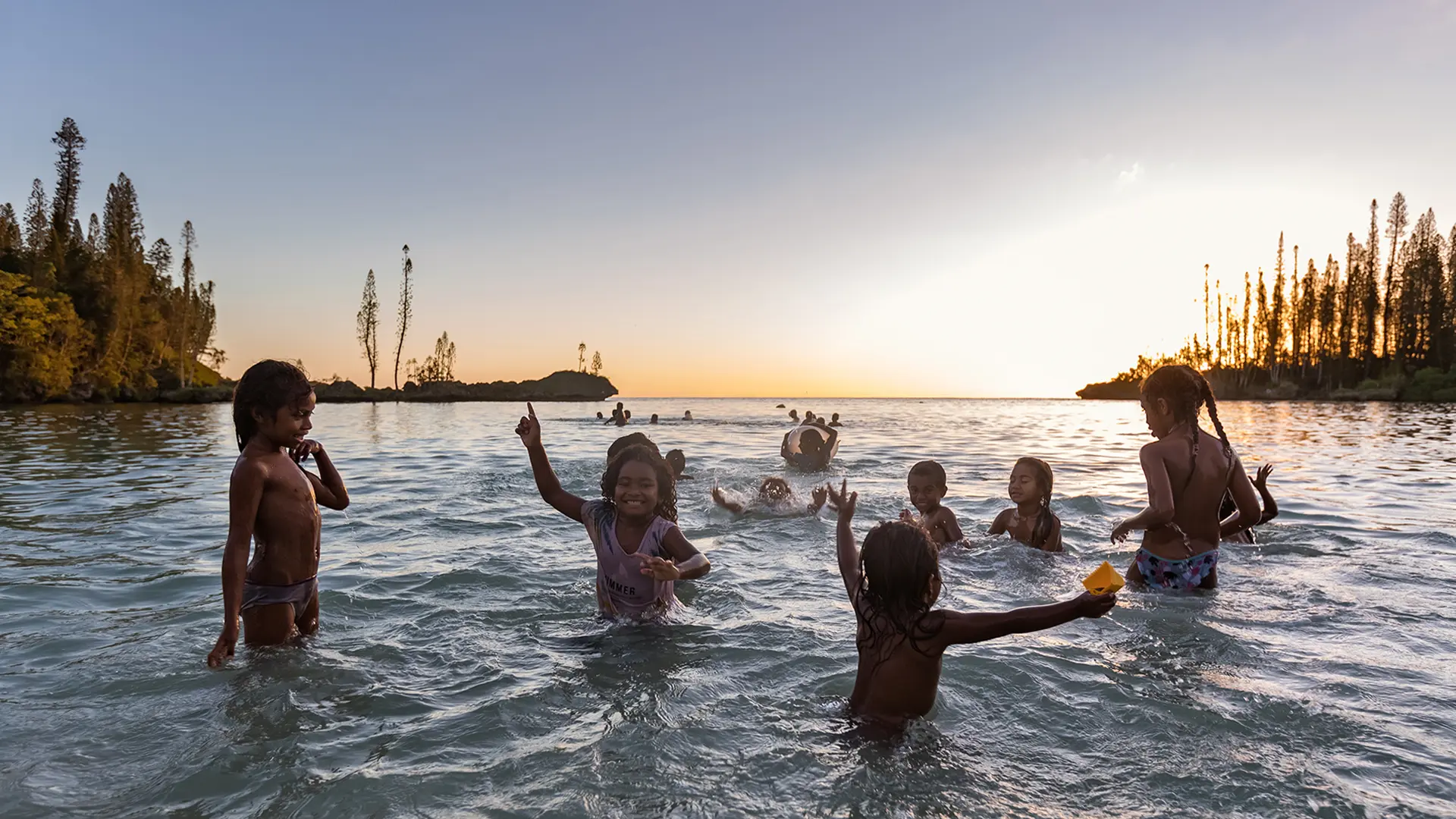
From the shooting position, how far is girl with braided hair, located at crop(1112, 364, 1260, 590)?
5.88 m

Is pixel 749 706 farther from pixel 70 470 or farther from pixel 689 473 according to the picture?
pixel 70 470

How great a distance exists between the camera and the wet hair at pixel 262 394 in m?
4.27

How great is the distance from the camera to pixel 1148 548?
6312 millimetres

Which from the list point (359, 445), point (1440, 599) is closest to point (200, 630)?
point (1440, 599)

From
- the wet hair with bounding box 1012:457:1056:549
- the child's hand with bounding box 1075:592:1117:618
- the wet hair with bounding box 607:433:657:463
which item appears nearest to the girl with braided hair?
the wet hair with bounding box 1012:457:1056:549

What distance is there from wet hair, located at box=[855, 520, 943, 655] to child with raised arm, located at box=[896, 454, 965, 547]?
13.7ft

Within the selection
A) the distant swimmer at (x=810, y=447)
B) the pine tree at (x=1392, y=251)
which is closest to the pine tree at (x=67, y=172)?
the distant swimmer at (x=810, y=447)

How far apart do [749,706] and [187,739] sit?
8.77 feet

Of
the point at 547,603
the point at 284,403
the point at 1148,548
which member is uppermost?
the point at 284,403

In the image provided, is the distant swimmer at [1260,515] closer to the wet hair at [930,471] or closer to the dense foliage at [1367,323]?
the wet hair at [930,471]

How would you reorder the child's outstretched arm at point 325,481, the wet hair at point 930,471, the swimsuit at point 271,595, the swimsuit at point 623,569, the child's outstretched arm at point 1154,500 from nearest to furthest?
1. the swimsuit at point 271,595
2. the child's outstretched arm at point 325,481
3. the swimsuit at point 623,569
4. the child's outstretched arm at point 1154,500
5. the wet hair at point 930,471

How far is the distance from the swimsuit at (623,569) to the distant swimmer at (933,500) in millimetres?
3345

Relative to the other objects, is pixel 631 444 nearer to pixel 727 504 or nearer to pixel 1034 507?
pixel 1034 507

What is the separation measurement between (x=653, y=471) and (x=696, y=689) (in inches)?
54.4
